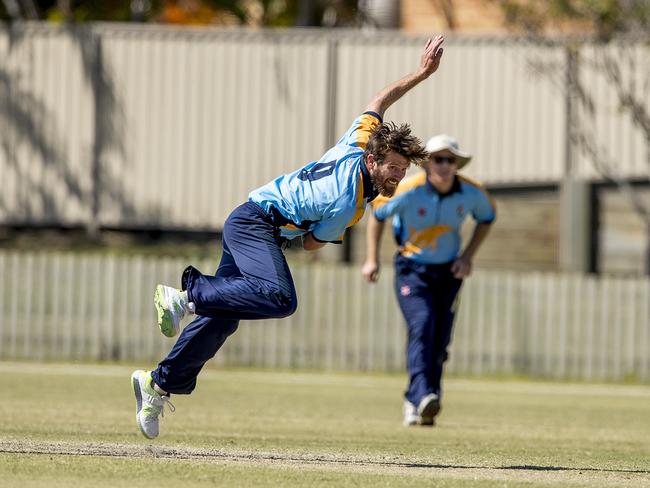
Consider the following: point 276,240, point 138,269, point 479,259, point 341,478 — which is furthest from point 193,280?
point 479,259

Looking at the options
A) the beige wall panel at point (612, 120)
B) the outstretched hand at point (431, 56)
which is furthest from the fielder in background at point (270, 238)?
the beige wall panel at point (612, 120)

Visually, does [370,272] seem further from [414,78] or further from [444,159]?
[414,78]

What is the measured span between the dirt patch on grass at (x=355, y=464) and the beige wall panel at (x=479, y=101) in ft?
42.9

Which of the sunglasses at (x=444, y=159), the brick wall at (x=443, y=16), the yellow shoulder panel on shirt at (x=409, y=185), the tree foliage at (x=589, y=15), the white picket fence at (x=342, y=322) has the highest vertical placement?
the brick wall at (x=443, y=16)

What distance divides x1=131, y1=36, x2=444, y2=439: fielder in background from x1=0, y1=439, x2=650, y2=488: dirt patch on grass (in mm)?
476

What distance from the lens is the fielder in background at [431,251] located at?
10.9 m

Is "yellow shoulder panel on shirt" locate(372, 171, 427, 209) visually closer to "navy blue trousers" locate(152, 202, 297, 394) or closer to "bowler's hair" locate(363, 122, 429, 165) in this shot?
"navy blue trousers" locate(152, 202, 297, 394)

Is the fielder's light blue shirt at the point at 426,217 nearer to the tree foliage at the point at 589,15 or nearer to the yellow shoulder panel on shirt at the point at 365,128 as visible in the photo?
the yellow shoulder panel on shirt at the point at 365,128

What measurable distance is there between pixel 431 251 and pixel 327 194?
3517mm

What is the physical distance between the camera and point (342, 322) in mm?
17141

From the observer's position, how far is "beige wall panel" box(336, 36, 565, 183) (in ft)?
67.8

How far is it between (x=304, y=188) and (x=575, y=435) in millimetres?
3656

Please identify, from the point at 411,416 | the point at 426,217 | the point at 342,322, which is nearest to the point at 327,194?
the point at 426,217

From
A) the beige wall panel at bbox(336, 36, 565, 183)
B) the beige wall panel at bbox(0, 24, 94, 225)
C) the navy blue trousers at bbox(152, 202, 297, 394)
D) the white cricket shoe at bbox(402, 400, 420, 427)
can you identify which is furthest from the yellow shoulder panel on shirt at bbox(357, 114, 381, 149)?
the beige wall panel at bbox(0, 24, 94, 225)
